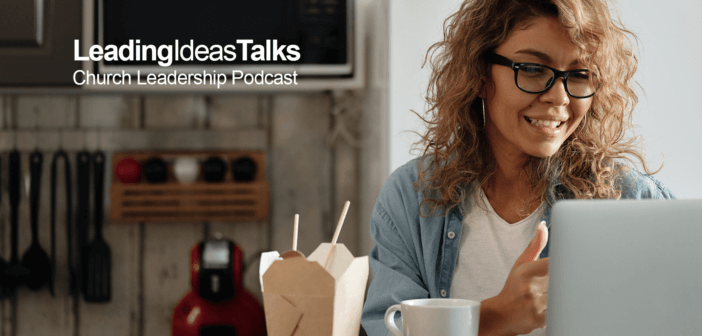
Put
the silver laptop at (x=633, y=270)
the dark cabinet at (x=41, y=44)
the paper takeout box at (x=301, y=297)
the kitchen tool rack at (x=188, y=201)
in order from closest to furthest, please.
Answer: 1. the silver laptop at (x=633, y=270)
2. the paper takeout box at (x=301, y=297)
3. the dark cabinet at (x=41, y=44)
4. the kitchen tool rack at (x=188, y=201)

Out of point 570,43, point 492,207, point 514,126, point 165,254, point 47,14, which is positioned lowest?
point 165,254

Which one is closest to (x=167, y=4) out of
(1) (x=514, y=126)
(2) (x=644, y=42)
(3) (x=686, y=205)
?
(1) (x=514, y=126)

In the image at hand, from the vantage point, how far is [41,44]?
63.9 inches

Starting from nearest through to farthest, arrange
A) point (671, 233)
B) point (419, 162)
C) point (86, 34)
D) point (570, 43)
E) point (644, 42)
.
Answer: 1. point (671, 233)
2. point (570, 43)
3. point (419, 162)
4. point (644, 42)
5. point (86, 34)

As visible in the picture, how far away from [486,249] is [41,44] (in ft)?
4.46

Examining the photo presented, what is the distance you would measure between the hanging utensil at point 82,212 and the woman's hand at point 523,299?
1.48m

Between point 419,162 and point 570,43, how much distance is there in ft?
1.18

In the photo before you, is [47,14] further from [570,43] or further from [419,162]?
[570,43]

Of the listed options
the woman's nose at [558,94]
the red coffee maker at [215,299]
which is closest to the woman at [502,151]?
the woman's nose at [558,94]

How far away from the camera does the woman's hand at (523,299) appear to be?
70 centimetres

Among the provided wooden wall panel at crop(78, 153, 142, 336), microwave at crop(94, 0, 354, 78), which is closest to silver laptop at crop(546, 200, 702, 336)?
microwave at crop(94, 0, 354, 78)

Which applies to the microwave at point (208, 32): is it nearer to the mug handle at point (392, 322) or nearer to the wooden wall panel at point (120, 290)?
the wooden wall panel at point (120, 290)

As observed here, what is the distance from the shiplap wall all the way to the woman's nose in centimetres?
106

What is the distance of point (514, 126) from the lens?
982 millimetres
